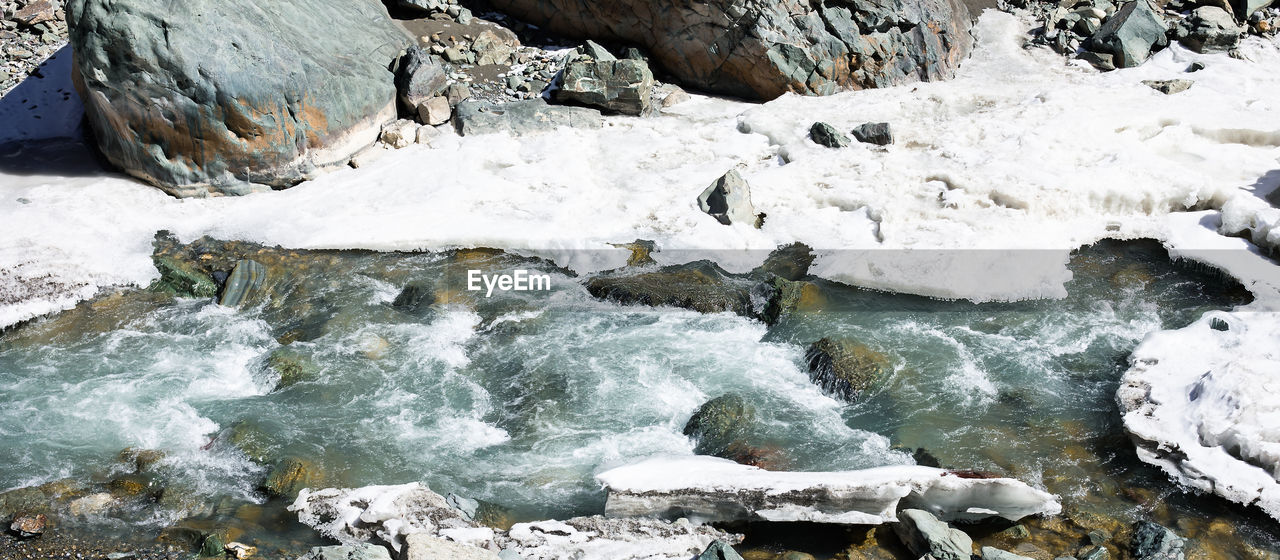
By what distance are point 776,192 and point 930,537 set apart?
18.6 feet

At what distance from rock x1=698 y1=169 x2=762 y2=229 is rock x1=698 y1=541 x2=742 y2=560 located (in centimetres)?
515

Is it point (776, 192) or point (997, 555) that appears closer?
point (997, 555)

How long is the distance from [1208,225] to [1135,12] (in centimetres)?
554

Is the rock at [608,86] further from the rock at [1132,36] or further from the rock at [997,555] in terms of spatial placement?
the rock at [997,555]

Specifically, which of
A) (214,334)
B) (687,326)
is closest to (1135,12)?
(687,326)

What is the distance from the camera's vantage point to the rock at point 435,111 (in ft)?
42.6

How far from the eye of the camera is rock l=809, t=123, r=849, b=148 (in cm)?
1258

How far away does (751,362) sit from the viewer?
910cm

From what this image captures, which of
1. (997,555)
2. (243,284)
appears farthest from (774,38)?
(997,555)

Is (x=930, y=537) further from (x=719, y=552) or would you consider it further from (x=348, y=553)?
(x=348, y=553)

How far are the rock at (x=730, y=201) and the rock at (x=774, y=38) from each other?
10.1ft

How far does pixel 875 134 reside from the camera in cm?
1267

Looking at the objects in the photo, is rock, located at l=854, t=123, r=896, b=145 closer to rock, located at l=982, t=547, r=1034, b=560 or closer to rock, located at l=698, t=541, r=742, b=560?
rock, located at l=982, t=547, r=1034, b=560

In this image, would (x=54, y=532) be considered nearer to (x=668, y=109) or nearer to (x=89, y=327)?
(x=89, y=327)
